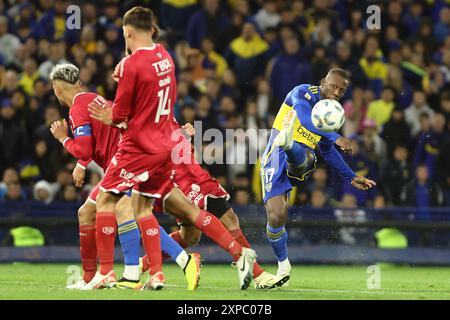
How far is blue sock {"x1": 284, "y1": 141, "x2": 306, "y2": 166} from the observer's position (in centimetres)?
1055

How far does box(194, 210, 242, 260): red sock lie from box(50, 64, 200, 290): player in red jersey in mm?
261

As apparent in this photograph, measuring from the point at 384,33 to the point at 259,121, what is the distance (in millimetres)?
3269

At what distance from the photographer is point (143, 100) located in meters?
9.13

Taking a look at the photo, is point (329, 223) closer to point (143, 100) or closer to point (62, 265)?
point (62, 265)

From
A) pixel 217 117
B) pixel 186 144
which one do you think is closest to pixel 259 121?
pixel 217 117

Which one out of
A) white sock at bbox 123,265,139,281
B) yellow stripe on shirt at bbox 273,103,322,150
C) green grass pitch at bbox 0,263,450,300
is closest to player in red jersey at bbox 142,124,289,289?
green grass pitch at bbox 0,263,450,300

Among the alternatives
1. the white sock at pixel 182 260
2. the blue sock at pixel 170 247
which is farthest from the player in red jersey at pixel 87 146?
the white sock at pixel 182 260

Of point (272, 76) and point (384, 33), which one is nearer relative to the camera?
point (272, 76)

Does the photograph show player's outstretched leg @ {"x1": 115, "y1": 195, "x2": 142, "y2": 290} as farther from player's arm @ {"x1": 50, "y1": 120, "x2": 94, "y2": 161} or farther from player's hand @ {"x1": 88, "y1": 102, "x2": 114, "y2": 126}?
player's hand @ {"x1": 88, "y1": 102, "x2": 114, "y2": 126}

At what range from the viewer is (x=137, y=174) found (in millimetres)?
9180

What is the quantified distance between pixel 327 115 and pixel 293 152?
1.84 ft

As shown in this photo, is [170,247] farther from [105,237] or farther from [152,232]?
[105,237]

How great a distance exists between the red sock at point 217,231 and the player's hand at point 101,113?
1170mm

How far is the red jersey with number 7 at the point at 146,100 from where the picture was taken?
9039 mm
